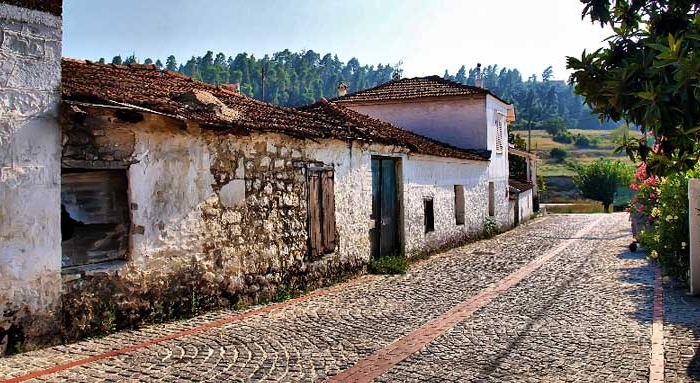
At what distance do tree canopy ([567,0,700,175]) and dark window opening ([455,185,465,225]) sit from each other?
13985 mm

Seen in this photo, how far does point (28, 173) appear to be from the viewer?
639cm

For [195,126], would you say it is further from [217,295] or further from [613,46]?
[613,46]

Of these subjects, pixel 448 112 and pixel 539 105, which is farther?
pixel 539 105

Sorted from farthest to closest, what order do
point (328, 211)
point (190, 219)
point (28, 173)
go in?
point (328, 211), point (190, 219), point (28, 173)

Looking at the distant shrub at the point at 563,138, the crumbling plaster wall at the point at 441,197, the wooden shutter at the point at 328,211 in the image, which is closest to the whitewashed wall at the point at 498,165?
the crumbling plaster wall at the point at 441,197

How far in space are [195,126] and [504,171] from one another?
19430mm

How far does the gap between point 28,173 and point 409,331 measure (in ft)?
15.1

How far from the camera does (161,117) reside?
7.57m

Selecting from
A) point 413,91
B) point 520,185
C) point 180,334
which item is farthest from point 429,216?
point 520,185

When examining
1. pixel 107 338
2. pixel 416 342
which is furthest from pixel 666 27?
pixel 107 338

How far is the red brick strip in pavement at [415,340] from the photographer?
570cm

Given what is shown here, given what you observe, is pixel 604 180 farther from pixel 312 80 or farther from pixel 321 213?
pixel 312 80

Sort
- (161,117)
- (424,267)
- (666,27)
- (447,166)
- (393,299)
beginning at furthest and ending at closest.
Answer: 1. (447,166)
2. (424,267)
3. (393,299)
4. (161,117)
5. (666,27)

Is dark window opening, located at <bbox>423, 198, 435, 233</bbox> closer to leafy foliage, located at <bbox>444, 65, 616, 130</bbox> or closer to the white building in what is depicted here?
the white building
